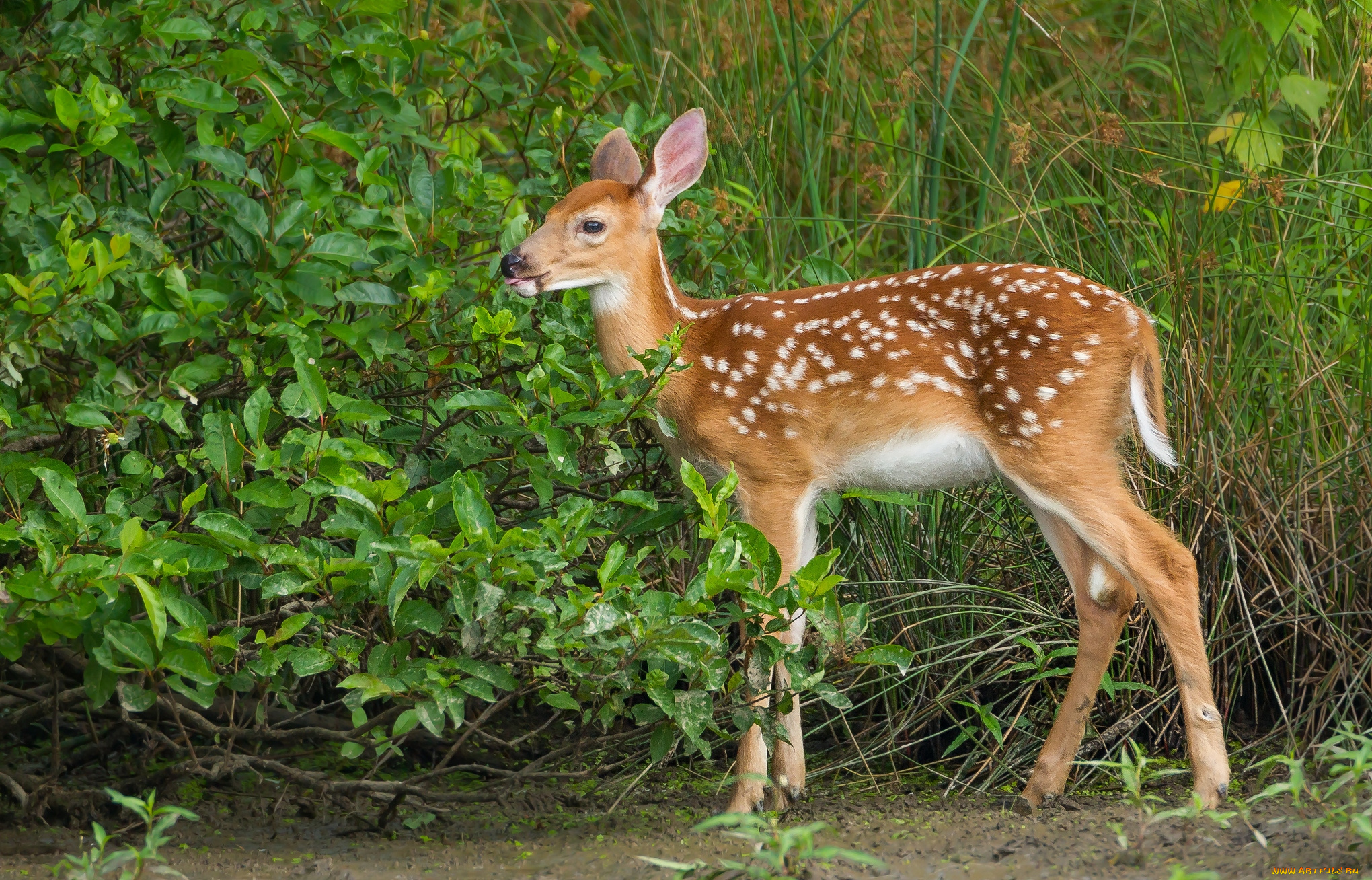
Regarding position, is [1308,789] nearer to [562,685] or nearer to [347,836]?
[562,685]

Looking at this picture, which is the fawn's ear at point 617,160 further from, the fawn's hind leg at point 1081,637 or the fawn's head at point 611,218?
the fawn's hind leg at point 1081,637

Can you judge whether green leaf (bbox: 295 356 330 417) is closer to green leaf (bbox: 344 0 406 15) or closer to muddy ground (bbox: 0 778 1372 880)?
green leaf (bbox: 344 0 406 15)

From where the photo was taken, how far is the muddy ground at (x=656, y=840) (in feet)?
11.4

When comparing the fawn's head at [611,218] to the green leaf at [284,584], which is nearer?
the green leaf at [284,584]

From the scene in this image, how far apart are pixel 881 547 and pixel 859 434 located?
0.63 meters

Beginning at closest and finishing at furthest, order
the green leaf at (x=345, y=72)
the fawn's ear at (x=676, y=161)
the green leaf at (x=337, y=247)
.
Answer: the green leaf at (x=337, y=247)
the green leaf at (x=345, y=72)
the fawn's ear at (x=676, y=161)

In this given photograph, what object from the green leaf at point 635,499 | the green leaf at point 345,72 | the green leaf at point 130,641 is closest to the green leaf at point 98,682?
the green leaf at point 130,641

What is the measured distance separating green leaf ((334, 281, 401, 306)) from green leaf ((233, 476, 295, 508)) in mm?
622

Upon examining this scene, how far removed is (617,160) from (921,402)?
1.22 metres

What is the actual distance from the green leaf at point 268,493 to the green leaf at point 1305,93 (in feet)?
10.8

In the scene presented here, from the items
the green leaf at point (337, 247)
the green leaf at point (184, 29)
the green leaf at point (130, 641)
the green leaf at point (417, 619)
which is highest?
the green leaf at point (184, 29)

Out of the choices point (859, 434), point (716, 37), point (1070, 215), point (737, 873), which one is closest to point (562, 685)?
point (737, 873)

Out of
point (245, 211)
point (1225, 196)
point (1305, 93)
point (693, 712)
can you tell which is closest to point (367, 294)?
point (245, 211)

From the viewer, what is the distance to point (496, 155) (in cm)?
637
